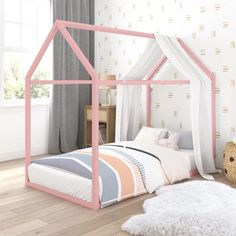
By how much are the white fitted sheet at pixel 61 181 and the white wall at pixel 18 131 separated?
126cm

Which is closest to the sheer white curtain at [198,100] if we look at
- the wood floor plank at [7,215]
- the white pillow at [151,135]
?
the white pillow at [151,135]

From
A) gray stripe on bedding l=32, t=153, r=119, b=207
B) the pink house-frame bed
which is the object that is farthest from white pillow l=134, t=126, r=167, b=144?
gray stripe on bedding l=32, t=153, r=119, b=207

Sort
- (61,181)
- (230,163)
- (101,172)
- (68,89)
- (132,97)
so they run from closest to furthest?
(101,172), (61,181), (230,163), (132,97), (68,89)

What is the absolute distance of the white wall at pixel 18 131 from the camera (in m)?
4.58

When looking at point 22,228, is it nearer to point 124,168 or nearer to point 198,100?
point 124,168

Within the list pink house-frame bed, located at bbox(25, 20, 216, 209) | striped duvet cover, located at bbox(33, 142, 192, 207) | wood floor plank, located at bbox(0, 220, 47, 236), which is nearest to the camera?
wood floor plank, located at bbox(0, 220, 47, 236)

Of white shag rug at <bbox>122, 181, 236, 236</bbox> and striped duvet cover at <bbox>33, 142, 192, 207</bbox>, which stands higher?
striped duvet cover at <bbox>33, 142, 192, 207</bbox>

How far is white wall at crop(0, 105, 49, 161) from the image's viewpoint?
4582 mm

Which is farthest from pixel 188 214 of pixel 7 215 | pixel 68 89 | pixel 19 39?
pixel 19 39

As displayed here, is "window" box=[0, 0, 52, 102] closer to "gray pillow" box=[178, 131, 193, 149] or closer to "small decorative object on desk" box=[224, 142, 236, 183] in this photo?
"gray pillow" box=[178, 131, 193, 149]

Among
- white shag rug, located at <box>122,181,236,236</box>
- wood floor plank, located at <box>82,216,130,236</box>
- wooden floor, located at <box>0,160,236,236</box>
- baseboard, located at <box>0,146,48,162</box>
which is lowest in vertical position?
wood floor plank, located at <box>82,216,130,236</box>

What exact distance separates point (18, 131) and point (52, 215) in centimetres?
221

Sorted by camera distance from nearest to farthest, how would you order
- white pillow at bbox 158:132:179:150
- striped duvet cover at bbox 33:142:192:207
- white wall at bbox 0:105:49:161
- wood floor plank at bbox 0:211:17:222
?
wood floor plank at bbox 0:211:17:222, striped duvet cover at bbox 33:142:192:207, white pillow at bbox 158:132:179:150, white wall at bbox 0:105:49:161

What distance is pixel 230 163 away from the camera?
3.70 meters
